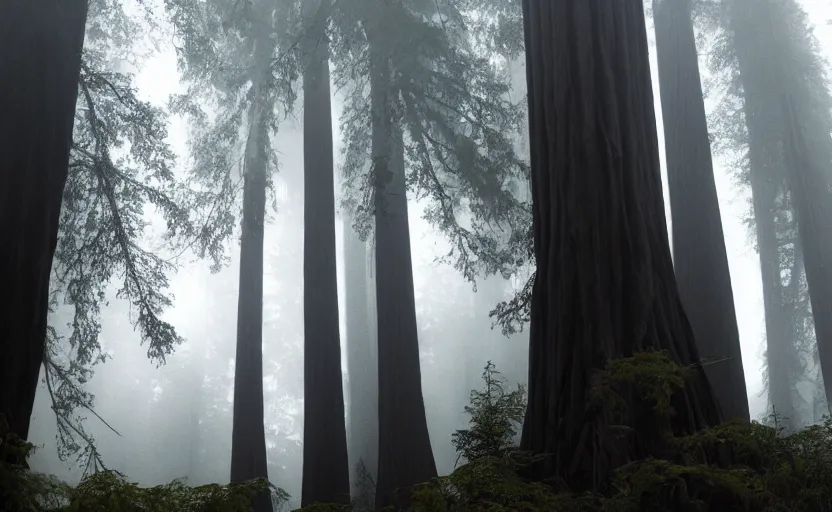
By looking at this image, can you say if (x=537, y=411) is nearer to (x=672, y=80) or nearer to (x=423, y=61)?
(x=672, y=80)

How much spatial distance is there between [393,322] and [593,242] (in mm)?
7001

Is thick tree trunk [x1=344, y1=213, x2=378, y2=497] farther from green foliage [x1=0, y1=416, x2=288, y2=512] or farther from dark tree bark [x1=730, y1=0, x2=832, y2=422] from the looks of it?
green foliage [x1=0, y1=416, x2=288, y2=512]

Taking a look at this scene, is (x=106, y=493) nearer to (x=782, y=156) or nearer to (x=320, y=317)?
(x=320, y=317)

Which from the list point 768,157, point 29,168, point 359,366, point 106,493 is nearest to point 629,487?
point 106,493

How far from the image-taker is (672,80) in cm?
1018

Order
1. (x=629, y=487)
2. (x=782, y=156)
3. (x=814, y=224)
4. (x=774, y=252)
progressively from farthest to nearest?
(x=774, y=252) → (x=782, y=156) → (x=814, y=224) → (x=629, y=487)

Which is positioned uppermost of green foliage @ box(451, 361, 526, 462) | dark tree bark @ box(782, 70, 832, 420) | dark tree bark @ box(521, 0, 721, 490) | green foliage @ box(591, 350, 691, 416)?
dark tree bark @ box(782, 70, 832, 420)

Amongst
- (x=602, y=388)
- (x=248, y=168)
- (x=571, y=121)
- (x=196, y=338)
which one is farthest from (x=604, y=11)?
(x=196, y=338)

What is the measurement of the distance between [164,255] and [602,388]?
32165 mm

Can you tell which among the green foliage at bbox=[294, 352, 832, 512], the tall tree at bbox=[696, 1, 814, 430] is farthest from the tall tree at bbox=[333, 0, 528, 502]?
the tall tree at bbox=[696, 1, 814, 430]

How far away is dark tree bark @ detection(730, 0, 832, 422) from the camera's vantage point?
14086 millimetres

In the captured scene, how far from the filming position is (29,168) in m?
4.19

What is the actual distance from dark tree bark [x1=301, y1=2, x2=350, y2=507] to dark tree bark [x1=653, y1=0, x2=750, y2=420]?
16.1ft

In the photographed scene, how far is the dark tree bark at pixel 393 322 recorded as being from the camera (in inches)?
401
